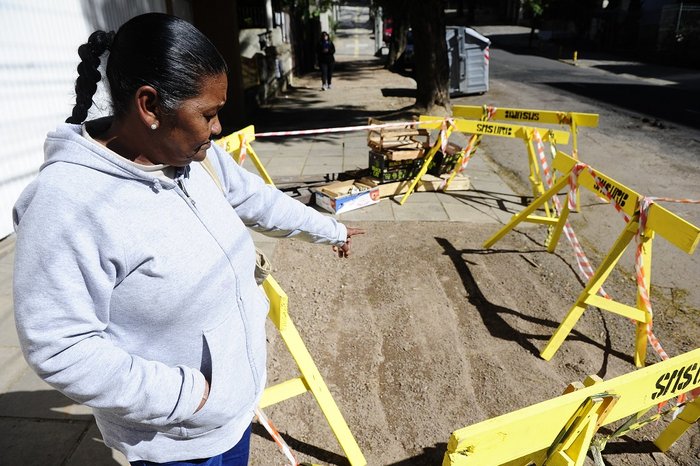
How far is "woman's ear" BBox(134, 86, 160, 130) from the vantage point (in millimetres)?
1190

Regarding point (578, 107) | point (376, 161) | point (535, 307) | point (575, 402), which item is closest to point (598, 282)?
point (535, 307)

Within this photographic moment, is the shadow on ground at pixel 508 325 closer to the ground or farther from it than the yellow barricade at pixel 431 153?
closer to the ground

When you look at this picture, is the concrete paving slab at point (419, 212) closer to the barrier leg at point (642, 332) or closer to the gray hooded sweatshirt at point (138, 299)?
the barrier leg at point (642, 332)

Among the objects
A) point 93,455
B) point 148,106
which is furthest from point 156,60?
point 93,455

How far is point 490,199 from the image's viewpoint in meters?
7.18

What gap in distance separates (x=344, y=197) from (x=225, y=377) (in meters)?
5.13

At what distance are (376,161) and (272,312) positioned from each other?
17.3 feet

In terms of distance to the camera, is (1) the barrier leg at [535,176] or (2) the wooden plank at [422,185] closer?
(1) the barrier leg at [535,176]

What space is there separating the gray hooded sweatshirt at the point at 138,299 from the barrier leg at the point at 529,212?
12.7 feet

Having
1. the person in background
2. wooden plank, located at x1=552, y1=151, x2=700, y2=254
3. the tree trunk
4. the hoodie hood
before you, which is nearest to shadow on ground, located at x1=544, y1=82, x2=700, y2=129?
the tree trunk

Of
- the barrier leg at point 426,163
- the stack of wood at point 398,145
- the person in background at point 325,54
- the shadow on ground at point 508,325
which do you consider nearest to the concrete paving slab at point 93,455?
the shadow on ground at point 508,325

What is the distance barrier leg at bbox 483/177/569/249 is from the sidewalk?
38.2 inches

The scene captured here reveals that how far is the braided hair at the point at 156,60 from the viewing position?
46.5 inches

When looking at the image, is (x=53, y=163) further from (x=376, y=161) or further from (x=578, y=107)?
(x=578, y=107)
